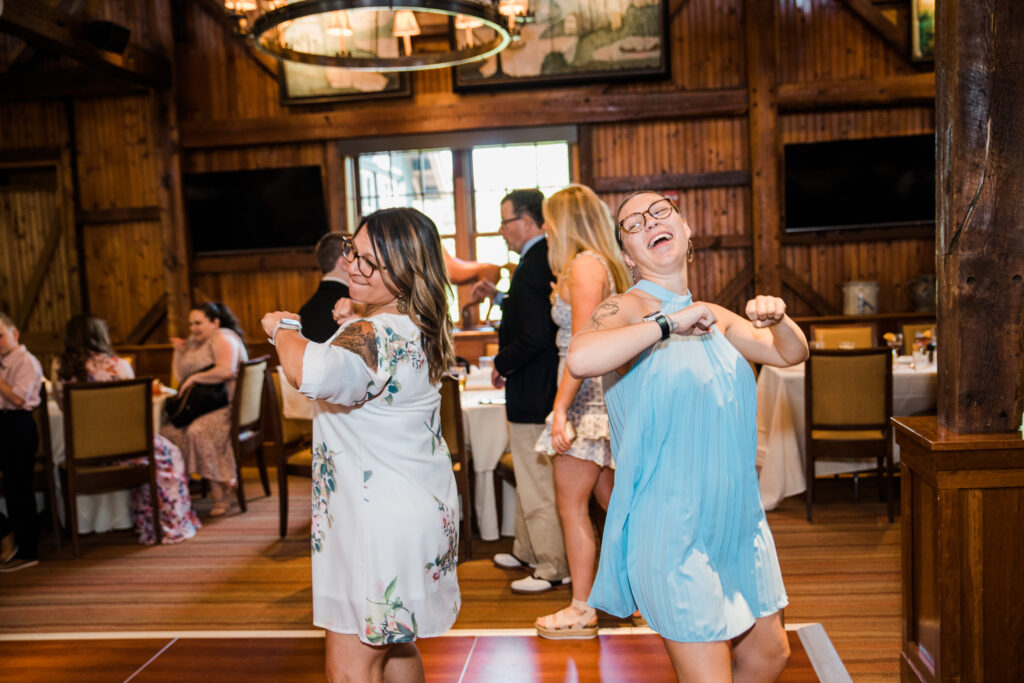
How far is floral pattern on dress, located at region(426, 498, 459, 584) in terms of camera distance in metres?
2.07

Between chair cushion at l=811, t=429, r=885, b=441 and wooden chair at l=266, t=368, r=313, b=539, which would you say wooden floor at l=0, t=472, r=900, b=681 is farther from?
chair cushion at l=811, t=429, r=885, b=441

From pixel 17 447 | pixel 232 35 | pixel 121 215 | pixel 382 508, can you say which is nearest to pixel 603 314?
pixel 382 508

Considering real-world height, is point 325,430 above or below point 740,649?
above

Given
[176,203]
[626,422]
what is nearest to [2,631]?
[626,422]

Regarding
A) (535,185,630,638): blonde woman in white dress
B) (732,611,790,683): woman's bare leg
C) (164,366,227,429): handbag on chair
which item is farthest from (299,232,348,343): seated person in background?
(732,611,790,683): woman's bare leg

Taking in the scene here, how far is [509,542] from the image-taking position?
4.85 m

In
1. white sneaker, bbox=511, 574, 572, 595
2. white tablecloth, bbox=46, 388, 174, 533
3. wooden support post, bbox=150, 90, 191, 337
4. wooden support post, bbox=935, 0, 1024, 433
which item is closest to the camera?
wooden support post, bbox=935, 0, 1024, 433

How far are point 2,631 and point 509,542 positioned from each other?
8.03ft

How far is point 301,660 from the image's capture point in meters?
3.34

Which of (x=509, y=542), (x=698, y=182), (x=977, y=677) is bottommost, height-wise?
(x=509, y=542)

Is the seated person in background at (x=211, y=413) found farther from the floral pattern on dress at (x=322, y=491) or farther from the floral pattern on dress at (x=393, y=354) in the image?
the floral pattern on dress at (x=393, y=354)

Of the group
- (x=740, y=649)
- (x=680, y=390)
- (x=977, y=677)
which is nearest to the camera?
(x=680, y=390)

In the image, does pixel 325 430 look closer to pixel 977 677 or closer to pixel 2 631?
pixel 977 677

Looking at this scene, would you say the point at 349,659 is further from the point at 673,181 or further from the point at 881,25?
the point at 881,25
